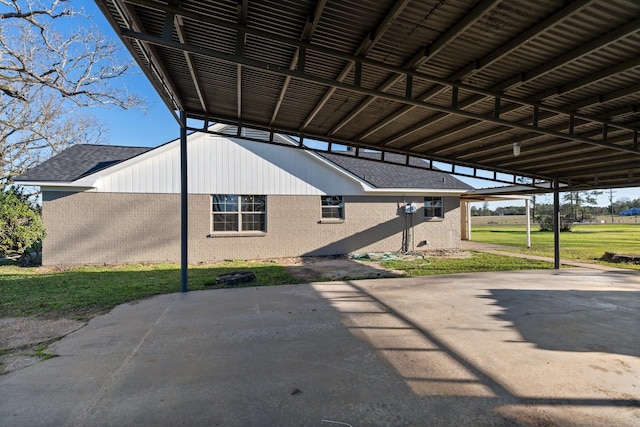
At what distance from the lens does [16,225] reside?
1062 cm

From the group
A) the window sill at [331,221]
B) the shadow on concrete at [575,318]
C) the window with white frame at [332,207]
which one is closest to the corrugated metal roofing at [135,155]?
the window with white frame at [332,207]

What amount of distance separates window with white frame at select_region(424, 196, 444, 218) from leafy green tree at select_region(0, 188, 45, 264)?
1473 centimetres

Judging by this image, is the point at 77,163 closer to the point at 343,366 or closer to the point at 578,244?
the point at 343,366

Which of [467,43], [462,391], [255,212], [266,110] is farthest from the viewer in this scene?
[255,212]

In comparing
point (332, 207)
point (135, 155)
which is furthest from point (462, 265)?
point (135, 155)

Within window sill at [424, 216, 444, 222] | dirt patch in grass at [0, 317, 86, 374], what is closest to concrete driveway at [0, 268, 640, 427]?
dirt patch in grass at [0, 317, 86, 374]

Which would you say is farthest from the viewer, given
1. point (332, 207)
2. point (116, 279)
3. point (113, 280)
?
point (332, 207)

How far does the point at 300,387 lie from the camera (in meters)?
3.17

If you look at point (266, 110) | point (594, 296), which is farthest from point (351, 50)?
point (594, 296)

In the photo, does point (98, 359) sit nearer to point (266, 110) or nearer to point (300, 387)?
point (300, 387)

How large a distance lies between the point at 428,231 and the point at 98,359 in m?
13.6

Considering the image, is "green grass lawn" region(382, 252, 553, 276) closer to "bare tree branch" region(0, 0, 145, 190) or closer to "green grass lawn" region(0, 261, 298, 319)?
"green grass lawn" region(0, 261, 298, 319)

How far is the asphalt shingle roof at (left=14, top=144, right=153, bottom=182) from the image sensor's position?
11250 mm

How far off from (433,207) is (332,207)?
4.94m
